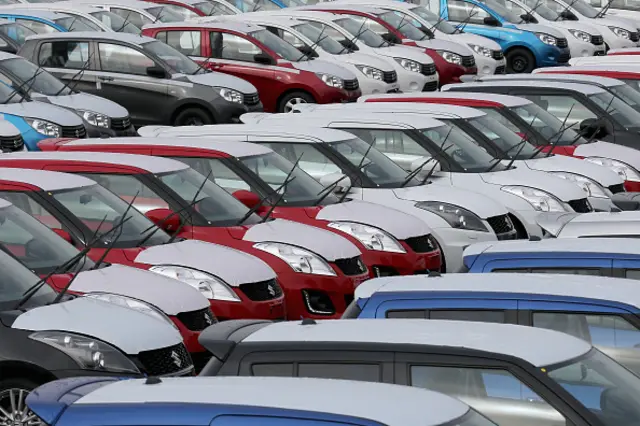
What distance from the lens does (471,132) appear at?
18.3 metres

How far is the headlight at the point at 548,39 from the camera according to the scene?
31062mm

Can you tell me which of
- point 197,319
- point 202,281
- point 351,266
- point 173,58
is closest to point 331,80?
point 173,58

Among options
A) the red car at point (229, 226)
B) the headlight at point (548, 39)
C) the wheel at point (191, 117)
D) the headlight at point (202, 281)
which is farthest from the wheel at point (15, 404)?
the headlight at point (548, 39)

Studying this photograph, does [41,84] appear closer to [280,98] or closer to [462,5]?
[280,98]

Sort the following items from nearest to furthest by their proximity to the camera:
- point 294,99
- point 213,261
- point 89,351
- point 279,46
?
1. point 89,351
2. point 213,261
3. point 294,99
4. point 279,46

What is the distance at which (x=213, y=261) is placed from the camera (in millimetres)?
11977

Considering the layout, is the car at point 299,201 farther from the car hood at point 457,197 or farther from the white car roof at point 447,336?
the white car roof at point 447,336

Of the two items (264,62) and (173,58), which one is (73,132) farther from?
(264,62)

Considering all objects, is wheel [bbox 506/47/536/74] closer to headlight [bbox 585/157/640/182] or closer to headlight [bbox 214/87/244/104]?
headlight [bbox 214/87/244/104]

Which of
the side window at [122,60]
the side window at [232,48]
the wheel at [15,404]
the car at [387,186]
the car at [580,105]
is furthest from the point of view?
the side window at [232,48]

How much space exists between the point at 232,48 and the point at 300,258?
41.6 ft

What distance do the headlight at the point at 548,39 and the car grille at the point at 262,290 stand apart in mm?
19668

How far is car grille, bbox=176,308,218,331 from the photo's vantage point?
10.8 m

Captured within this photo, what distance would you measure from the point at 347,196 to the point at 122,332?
6405 mm
